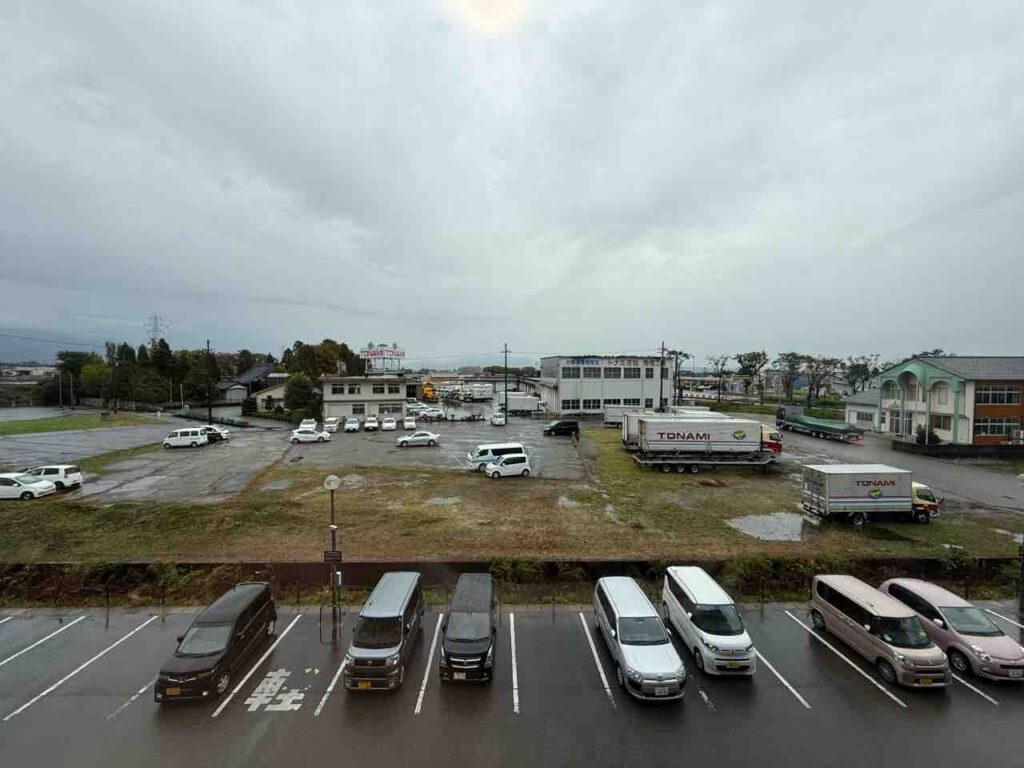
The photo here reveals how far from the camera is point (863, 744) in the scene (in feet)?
29.1

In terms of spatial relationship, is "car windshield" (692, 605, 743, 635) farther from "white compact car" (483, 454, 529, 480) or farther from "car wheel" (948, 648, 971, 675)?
"white compact car" (483, 454, 529, 480)

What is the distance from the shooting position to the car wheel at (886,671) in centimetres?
1060

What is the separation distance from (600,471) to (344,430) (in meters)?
30.0

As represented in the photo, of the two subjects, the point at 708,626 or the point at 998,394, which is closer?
the point at 708,626

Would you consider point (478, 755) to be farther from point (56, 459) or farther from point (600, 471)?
point (56, 459)

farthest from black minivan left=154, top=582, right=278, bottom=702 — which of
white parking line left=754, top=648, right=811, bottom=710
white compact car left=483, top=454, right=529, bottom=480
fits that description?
white compact car left=483, top=454, right=529, bottom=480

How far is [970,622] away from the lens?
37.7 feet

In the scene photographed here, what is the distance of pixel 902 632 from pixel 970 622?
87.9 inches

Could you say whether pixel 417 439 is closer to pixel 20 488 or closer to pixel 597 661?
pixel 20 488

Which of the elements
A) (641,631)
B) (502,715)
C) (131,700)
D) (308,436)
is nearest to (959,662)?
(641,631)

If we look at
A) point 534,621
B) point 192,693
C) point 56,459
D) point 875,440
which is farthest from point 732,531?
point 56,459

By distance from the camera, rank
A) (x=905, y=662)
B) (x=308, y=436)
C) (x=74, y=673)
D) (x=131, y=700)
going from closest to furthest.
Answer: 1. (x=131, y=700)
2. (x=905, y=662)
3. (x=74, y=673)
4. (x=308, y=436)

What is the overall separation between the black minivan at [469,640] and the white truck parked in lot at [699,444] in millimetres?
21937

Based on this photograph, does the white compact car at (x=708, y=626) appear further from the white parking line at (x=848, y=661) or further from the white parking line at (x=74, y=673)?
the white parking line at (x=74, y=673)
